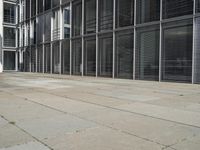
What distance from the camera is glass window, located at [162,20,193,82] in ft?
43.1

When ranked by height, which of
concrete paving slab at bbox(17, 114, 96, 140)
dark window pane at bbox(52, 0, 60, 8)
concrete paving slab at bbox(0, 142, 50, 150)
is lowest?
concrete paving slab at bbox(0, 142, 50, 150)

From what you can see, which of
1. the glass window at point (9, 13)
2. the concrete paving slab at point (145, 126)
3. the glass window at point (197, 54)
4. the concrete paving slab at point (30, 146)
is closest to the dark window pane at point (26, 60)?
the glass window at point (9, 13)

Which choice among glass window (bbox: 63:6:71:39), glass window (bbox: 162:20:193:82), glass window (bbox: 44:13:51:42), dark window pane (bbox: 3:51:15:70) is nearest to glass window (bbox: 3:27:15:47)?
dark window pane (bbox: 3:51:15:70)

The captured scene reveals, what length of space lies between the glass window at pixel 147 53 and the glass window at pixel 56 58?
10167mm

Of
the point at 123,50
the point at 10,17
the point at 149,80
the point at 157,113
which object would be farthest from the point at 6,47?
the point at 157,113

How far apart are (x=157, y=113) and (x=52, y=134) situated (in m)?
2.64

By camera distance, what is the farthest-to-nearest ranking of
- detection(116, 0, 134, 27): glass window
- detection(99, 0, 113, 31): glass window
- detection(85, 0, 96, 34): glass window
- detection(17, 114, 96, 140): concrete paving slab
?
detection(85, 0, 96, 34): glass window
detection(99, 0, 113, 31): glass window
detection(116, 0, 134, 27): glass window
detection(17, 114, 96, 140): concrete paving slab

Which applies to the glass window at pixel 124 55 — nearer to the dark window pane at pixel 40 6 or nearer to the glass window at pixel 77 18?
the glass window at pixel 77 18

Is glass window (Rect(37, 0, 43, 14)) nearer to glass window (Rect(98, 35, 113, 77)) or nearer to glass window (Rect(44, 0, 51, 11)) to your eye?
glass window (Rect(44, 0, 51, 11))

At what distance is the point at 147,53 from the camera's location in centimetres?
1530

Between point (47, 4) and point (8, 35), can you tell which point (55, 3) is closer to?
point (47, 4)

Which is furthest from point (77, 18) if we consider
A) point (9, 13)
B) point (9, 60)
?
point (9, 13)

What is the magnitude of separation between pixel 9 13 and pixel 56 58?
16.1 metres

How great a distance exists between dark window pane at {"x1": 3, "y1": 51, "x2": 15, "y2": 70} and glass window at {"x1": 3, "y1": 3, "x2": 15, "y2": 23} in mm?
4576
